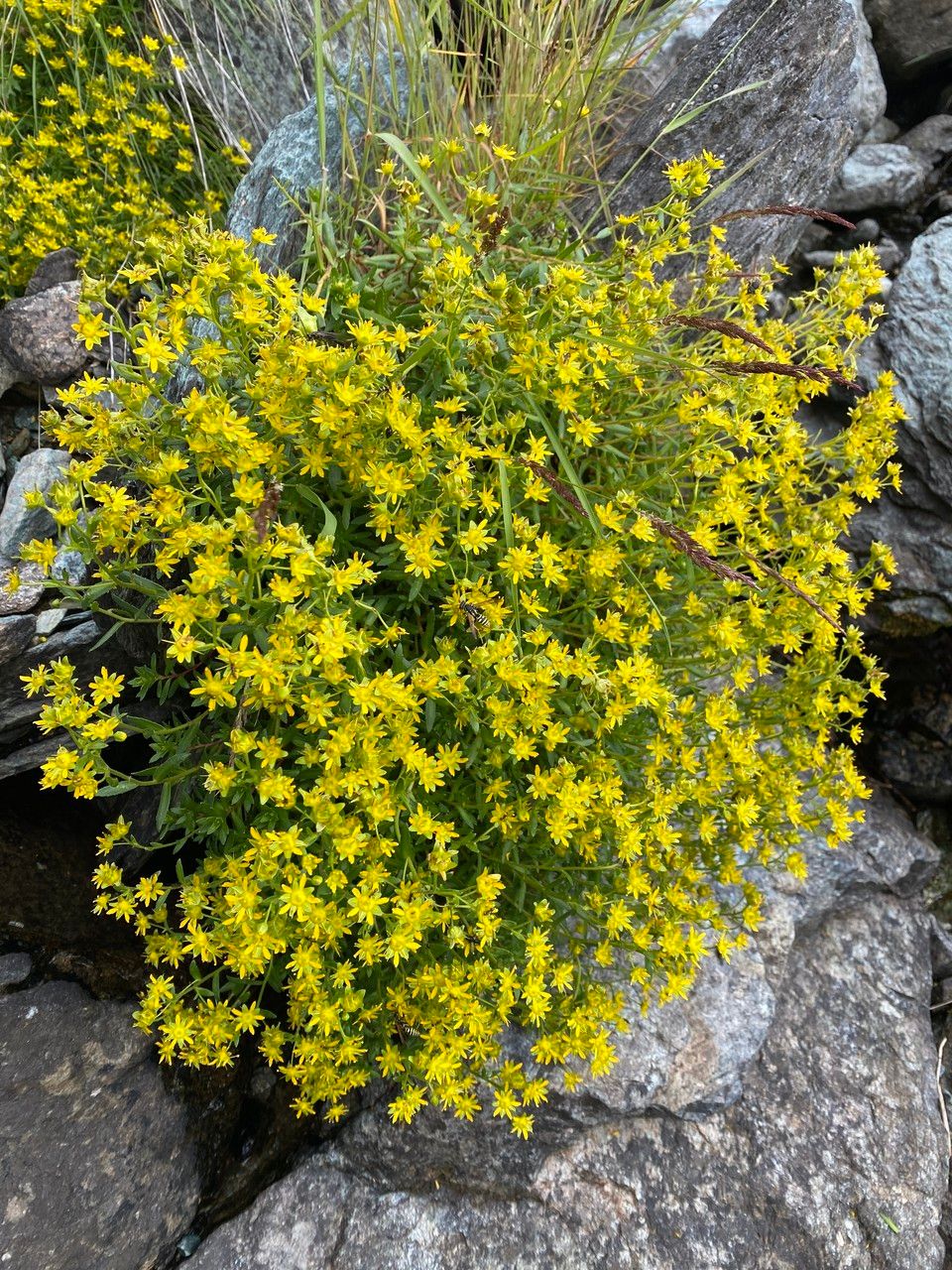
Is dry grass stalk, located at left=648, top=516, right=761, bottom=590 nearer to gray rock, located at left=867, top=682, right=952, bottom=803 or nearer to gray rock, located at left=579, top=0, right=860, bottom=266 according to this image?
gray rock, located at left=579, top=0, right=860, bottom=266

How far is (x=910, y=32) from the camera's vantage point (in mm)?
4496

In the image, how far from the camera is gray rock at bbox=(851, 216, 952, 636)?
3.73 metres

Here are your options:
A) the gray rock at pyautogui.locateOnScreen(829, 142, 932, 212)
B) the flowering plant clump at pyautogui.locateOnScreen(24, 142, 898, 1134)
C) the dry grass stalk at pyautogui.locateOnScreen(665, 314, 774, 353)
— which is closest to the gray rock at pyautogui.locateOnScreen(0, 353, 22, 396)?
the flowering plant clump at pyautogui.locateOnScreen(24, 142, 898, 1134)

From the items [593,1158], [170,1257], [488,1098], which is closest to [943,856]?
[593,1158]

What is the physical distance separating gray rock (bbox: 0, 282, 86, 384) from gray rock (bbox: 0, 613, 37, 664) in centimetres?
115

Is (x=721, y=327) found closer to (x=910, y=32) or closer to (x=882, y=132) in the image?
(x=882, y=132)

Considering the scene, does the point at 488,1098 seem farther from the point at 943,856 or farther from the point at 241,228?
the point at 241,228

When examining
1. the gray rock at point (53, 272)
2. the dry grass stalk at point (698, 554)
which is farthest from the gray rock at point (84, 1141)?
the gray rock at point (53, 272)

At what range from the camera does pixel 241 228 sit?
3350 mm

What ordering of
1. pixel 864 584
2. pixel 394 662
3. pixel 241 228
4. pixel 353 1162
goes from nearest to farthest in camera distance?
pixel 394 662 → pixel 353 1162 → pixel 241 228 → pixel 864 584

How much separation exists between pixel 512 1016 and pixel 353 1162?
0.64m

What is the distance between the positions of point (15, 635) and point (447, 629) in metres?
1.28

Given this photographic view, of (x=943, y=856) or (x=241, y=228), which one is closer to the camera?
(x=241, y=228)

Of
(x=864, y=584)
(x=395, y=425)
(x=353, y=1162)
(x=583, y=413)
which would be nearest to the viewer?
(x=395, y=425)
